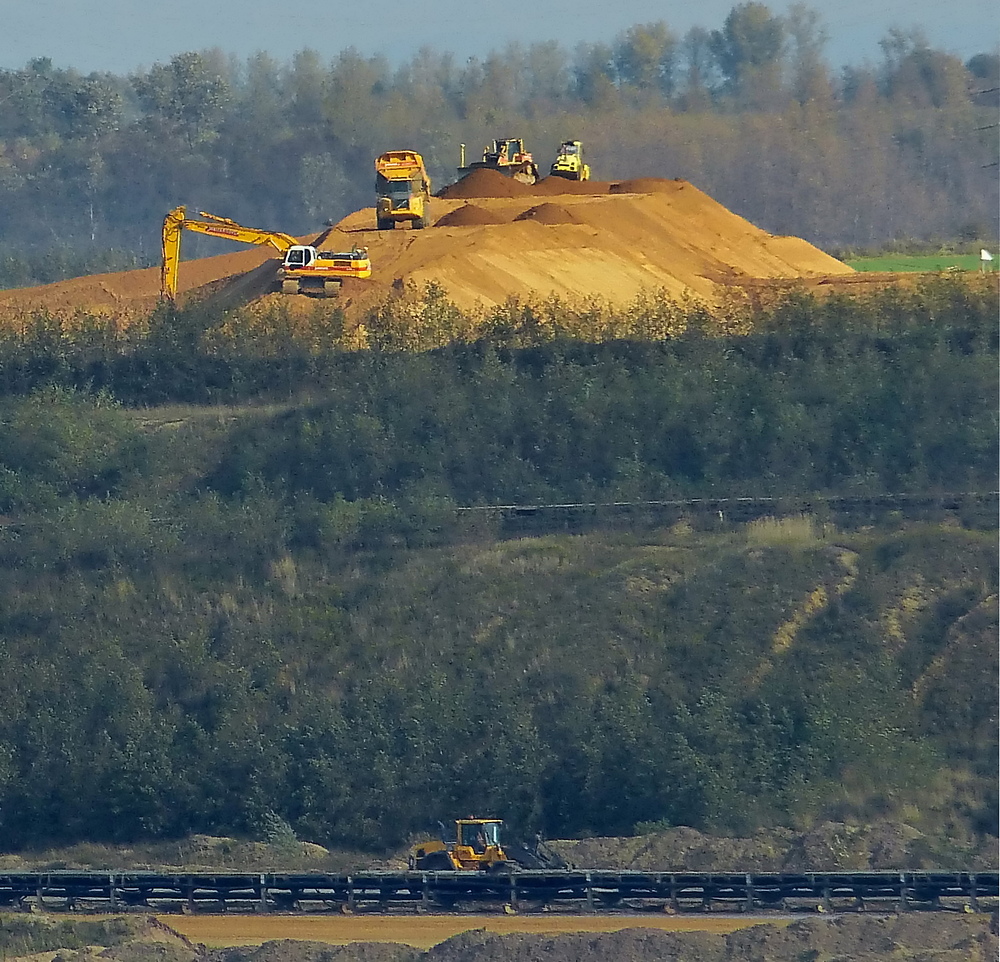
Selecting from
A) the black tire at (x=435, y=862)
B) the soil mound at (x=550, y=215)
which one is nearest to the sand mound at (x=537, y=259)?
the soil mound at (x=550, y=215)

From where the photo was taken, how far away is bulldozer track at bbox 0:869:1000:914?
21.8 meters

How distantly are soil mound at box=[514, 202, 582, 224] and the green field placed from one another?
9.09m

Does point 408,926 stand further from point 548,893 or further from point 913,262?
point 913,262

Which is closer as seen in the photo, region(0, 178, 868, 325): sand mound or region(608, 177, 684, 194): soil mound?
region(0, 178, 868, 325): sand mound

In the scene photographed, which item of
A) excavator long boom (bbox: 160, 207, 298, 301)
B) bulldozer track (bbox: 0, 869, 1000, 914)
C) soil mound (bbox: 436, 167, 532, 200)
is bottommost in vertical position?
bulldozer track (bbox: 0, 869, 1000, 914)

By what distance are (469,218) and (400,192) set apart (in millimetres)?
2006

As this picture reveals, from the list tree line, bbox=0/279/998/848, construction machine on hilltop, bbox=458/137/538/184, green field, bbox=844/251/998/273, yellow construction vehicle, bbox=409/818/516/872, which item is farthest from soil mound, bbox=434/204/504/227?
yellow construction vehicle, bbox=409/818/516/872

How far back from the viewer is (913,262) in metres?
55.1

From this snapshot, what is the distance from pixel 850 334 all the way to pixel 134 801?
653 inches

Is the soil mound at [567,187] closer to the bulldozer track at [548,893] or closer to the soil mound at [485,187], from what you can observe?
the soil mound at [485,187]

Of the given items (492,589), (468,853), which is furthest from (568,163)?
(468,853)

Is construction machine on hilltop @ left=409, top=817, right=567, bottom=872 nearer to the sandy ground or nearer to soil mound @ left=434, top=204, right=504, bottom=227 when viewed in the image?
the sandy ground

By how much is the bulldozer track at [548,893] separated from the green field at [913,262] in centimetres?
2907

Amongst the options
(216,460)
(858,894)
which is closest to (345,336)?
(216,460)
